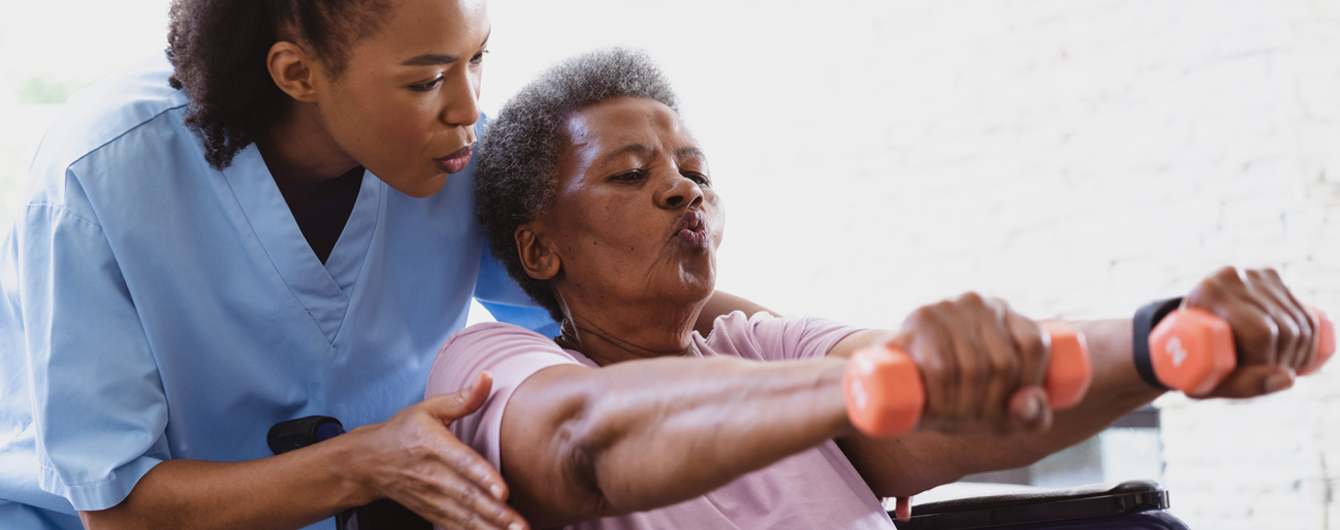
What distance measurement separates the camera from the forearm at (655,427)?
0.61 meters

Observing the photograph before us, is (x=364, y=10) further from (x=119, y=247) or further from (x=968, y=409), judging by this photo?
(x=968, y=409)

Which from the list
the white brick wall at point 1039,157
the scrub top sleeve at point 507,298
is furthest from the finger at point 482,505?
the white brick wall at point 1039,157

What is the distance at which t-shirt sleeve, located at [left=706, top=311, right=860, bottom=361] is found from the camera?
1229 mm

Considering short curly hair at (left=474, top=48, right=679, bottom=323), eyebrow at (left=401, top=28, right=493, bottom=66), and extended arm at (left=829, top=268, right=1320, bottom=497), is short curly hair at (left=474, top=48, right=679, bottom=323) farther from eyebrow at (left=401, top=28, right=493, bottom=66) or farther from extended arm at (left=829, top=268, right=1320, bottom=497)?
extended arm at (left=829, top=268, right=1320, bottom=497)

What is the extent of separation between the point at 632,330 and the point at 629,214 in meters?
0.16

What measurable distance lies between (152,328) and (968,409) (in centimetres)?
92

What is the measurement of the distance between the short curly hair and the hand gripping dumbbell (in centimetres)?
79

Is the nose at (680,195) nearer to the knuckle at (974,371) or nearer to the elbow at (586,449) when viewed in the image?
the elbow at (586,449)

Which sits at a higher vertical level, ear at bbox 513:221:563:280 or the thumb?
ear at bbox 513:221:563:280

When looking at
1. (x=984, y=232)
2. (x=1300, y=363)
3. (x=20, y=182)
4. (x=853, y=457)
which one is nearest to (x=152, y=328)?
(x=853, y=457)

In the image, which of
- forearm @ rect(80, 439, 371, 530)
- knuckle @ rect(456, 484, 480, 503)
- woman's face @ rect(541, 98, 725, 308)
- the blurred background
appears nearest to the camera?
knuckle @ rect(456, 484, 480, 503)

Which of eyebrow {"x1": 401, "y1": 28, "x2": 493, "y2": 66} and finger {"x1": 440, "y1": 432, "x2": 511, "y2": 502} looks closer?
finger {"x1": 440, "y1": 432, "x2": 511, "y2": 502}

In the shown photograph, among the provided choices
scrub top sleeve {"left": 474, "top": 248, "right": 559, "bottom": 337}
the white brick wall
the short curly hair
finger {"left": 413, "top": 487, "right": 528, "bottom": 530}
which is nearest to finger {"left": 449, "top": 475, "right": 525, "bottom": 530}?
finger {"left": 413, "top": 487, "right": 528, "bottom": 530}

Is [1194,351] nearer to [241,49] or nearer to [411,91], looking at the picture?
[411,91]
